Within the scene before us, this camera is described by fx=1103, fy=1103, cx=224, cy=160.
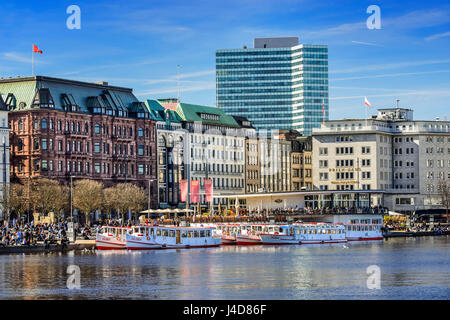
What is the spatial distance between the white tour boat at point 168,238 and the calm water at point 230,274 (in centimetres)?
389

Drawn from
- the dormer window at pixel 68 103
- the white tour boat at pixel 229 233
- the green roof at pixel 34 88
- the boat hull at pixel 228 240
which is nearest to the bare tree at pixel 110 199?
the dormer window at pixel 68 103

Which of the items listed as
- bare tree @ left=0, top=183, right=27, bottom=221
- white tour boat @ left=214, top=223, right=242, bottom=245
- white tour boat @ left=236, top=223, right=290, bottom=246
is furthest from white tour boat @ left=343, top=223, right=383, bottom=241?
bare tree @ left=0, top=183, right=27, bottom=221

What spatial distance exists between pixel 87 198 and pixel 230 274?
76450 millimetres

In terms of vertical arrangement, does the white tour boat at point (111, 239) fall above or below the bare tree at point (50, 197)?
below

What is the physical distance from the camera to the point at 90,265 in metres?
114

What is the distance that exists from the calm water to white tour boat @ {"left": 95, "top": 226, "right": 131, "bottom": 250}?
5.85 metres

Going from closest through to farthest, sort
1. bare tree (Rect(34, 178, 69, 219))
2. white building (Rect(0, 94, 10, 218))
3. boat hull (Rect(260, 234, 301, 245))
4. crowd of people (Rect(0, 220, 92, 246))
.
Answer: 1. crowd of people (Rect(0, 220, 92, 246))
2. boat hull (Rect(260, 234, 301, 245))
3. bare tree (Rect(34, 178, 69, 219))
4. white building (Rect(0, 94, 10, 218))

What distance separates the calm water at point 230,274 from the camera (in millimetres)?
85000

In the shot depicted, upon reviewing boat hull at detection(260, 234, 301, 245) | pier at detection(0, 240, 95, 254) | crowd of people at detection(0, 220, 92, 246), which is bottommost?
boat hull at detection(260, 234, 301, 245)

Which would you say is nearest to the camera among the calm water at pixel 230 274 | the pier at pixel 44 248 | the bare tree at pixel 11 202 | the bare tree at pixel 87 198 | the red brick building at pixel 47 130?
the calm water at pixel 230 274

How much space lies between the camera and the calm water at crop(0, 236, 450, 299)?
8500cm

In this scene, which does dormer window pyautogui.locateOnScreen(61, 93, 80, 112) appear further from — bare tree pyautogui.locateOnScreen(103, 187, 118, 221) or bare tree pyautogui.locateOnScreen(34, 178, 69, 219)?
bare tree pyautogui.locateOnScreen(34, 178, 69, 219)

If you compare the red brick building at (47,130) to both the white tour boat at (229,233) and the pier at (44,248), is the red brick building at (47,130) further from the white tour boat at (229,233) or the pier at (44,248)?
the pier at (44,248)
